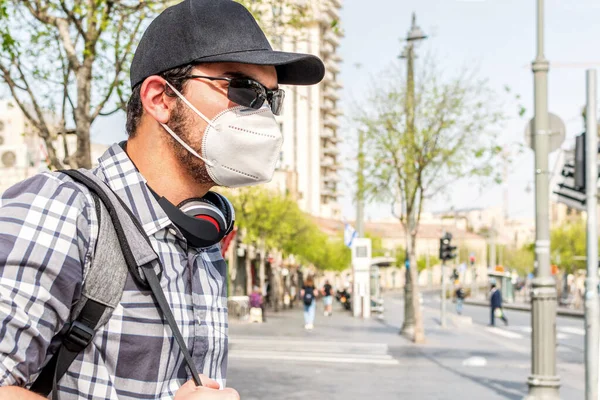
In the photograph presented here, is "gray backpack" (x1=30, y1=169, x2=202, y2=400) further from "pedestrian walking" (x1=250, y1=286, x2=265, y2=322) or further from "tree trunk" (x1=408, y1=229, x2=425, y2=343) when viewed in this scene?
"pedestrian walking" (x1=250, y1=286, x2=265, y2=322)

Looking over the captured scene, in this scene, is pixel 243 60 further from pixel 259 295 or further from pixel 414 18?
pixel 259 295

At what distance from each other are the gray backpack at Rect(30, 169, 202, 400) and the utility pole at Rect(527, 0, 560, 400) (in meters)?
10.3

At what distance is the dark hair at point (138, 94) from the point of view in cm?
187

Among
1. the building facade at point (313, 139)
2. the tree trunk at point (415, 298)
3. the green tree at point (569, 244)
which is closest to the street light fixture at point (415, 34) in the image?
the tree trunk at point (415, 298)

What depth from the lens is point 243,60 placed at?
183cm

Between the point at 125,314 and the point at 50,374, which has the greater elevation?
the point at 125,314

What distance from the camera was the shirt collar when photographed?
1741 mm


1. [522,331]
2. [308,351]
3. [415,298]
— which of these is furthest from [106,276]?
[522,331]

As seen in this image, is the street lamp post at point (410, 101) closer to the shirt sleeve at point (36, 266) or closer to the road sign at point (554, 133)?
the road sign at point (554, 133)

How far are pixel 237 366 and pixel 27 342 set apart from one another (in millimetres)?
16635

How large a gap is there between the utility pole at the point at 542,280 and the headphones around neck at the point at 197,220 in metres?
10.0

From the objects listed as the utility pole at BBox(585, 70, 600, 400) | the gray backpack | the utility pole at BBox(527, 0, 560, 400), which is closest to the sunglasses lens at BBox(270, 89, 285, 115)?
the gray backpack

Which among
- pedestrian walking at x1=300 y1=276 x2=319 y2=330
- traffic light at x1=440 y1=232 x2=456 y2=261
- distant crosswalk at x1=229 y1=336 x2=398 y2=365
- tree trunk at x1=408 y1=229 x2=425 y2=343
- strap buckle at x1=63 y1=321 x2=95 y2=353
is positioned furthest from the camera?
traffic light at x1=440 y1=232 x2=456 y2=261

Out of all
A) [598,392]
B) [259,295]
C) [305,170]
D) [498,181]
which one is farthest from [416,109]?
[305,170]
